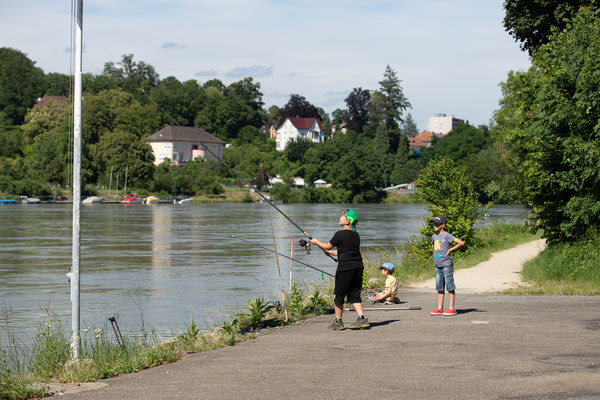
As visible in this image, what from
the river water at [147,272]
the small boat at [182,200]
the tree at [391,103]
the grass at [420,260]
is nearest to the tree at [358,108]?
the tree at [391,103]

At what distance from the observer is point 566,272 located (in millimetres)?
16812

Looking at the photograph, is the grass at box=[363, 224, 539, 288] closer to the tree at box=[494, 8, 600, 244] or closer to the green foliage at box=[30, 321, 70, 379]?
the tree at box=[494, 8, 600, 244]

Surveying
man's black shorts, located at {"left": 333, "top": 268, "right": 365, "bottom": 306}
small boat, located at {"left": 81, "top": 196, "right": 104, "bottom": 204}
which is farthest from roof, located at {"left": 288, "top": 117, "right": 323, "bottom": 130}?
man's black shorts, located at {"left": 333, "top": 268, "right": 365, "bottom": 306}

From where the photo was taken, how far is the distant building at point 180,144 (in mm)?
143250

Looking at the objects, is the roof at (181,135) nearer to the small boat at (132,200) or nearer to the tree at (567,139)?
the small boat at (132,200)

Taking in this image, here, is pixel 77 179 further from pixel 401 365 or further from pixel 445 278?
pixel 445 278

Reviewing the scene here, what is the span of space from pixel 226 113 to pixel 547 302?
15805 cm

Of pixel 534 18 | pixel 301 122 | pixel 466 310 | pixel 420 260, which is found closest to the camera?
pixel 466 310

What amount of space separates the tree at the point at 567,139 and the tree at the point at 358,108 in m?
141

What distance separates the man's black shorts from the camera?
10828 mm

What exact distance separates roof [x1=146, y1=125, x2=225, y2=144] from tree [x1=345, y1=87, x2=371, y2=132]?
28909 mm

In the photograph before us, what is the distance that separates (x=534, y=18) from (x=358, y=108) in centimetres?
13441

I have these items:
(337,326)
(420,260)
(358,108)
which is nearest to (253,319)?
(337,326)

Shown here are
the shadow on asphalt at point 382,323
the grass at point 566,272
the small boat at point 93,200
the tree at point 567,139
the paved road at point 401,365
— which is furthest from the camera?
the small boat at point 93,200
